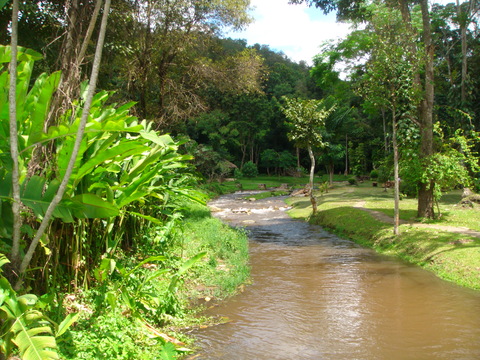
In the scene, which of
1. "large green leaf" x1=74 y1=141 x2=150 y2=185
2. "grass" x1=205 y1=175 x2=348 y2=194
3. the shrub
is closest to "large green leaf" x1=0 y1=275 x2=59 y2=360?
"large green leaf" x1=74 y1=141 x2=150 y2=185

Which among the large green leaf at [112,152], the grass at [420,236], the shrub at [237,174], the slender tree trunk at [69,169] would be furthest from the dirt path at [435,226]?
the shrub at [237,174]

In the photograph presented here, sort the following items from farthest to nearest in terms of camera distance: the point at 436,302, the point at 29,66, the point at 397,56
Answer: the point at 397,56 < the point at 436,302 < the point at 29,66

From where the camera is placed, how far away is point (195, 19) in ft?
44.1

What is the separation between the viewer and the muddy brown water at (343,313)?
16.6 ft

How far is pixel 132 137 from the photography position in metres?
4.93

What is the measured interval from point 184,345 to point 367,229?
9533 millimetres

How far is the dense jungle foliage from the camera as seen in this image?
A: 3.46m

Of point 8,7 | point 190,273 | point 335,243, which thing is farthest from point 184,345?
point 335,243

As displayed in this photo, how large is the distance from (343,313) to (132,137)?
4.07 meters

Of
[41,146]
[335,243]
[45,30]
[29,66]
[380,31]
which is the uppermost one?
[380,31]

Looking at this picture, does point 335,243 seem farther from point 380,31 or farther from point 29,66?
point 29,66

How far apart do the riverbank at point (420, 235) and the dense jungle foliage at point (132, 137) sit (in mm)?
1104

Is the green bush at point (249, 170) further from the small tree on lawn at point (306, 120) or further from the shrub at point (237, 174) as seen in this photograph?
the small tree on lawn at point (306, 120)

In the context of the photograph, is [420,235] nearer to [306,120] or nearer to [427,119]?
[427,119]
